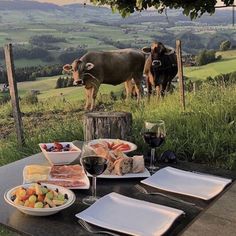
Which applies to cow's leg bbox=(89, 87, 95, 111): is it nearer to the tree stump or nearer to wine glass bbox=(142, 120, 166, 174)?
the tree stump

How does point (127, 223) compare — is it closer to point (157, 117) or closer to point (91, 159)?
point (91, 159)

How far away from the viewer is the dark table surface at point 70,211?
1968 millimetres

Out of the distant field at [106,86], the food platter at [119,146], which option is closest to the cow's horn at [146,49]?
the distant field at [106,86]

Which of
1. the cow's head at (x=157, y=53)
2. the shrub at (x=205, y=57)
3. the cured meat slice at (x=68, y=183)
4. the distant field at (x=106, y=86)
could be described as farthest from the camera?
the shrub at (x=205, y=57)

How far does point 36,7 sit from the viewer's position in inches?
2245

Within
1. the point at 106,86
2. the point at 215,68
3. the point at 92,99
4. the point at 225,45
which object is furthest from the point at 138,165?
the point at 225,45

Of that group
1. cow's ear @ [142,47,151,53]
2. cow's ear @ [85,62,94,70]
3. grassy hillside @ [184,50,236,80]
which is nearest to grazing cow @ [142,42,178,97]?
cow's ear @ [142,47,151,53]

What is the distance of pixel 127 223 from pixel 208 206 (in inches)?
17.7

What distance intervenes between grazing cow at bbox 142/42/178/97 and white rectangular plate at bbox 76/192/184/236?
832 cm

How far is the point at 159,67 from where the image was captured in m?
10.7

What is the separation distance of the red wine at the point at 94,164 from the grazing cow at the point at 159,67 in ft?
27.0

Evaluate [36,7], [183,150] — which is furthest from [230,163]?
[36,7]

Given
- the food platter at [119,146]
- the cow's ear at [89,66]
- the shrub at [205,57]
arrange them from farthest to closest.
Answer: the shrub at [205,57] → the cow's ear at [89,66] → the food platter at [119,146]

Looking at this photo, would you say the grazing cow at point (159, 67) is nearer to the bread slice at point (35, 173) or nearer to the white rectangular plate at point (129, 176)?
the white rectangular plate at point (129, 176)
